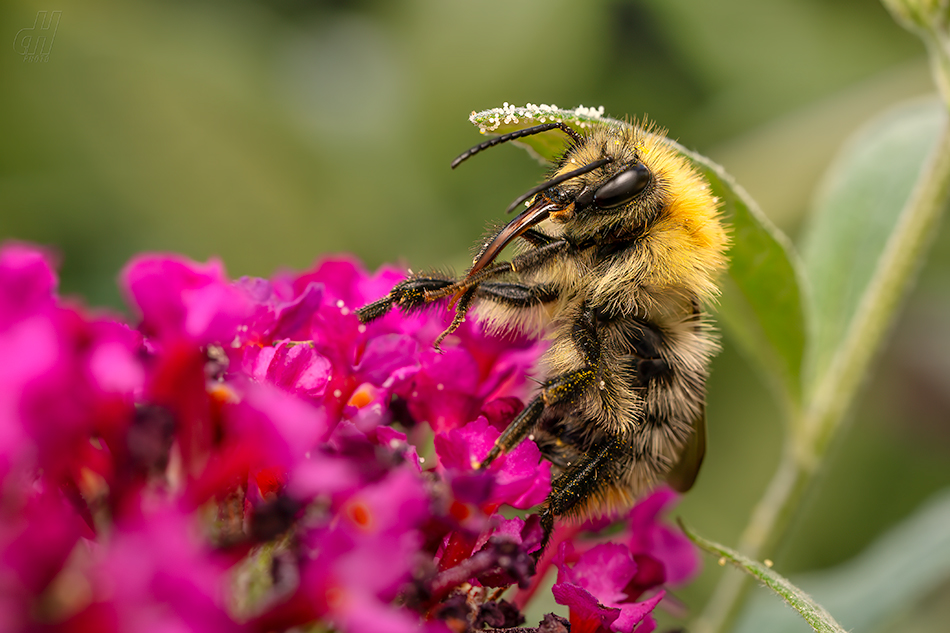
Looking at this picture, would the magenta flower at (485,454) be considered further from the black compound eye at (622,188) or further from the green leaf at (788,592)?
the black compound eye at (622,188)

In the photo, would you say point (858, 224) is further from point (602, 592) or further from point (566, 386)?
point (602, 592)

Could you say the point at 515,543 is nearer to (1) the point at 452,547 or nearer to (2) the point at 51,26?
(1) the point at 452,547

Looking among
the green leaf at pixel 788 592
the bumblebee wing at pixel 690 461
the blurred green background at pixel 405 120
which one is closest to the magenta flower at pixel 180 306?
the green leaf at pixel 788 592

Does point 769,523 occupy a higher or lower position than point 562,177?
lower

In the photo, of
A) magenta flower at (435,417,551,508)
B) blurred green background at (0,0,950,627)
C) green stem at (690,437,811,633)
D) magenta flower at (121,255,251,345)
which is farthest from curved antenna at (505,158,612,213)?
blurred green background at (0,0,950,627)

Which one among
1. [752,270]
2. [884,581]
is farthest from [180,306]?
[884,581]
